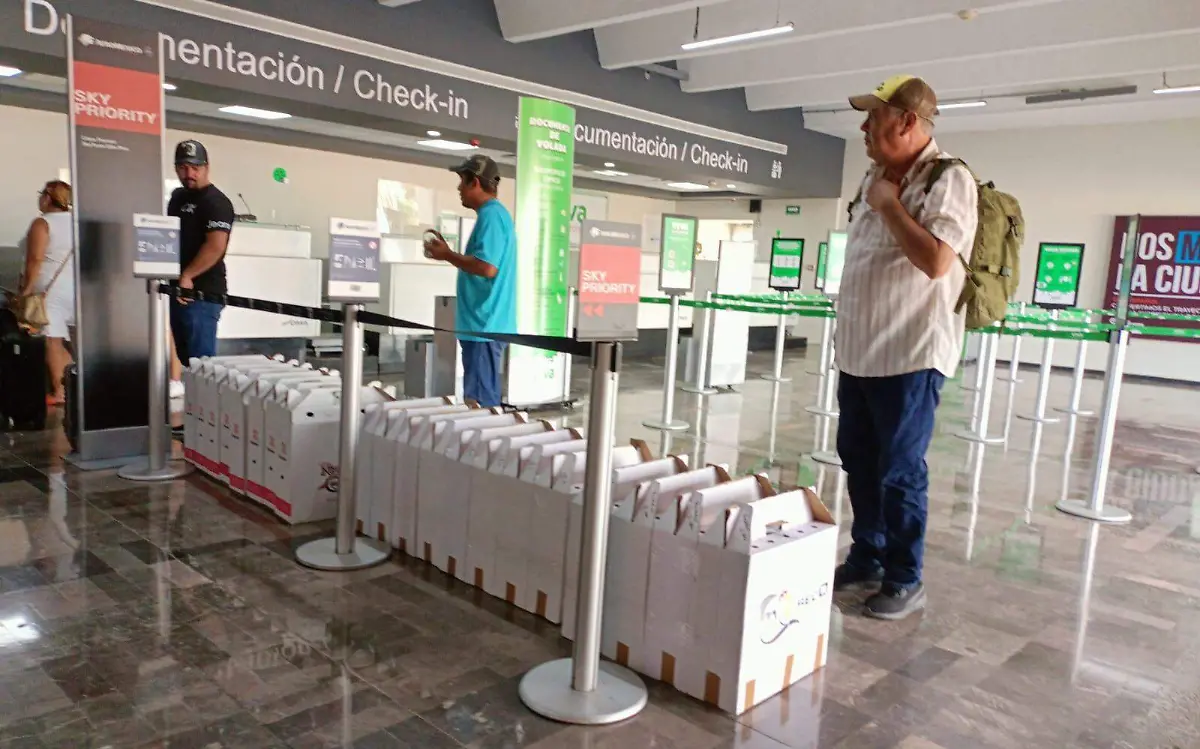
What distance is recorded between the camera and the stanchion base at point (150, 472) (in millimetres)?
3721

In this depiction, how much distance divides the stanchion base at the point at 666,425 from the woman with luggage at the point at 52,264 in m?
3.70

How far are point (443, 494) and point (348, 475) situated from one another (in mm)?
319

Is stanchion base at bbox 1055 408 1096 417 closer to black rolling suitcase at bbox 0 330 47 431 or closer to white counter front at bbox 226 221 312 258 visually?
white counter front at bbox 226 221 312 258

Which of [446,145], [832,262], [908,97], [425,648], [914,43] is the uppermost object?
[914,43]

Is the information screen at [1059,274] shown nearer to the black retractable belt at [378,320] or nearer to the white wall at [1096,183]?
the black retractable belt at [378,320]

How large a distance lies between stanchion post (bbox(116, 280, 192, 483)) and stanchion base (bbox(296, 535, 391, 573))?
122 centimetres

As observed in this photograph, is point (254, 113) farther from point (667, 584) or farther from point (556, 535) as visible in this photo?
point (667, 584)

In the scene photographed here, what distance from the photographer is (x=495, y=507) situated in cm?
259

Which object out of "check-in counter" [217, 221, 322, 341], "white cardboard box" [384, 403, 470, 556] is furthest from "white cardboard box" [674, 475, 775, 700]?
"check-in counter" [217, 221, 322, 341]

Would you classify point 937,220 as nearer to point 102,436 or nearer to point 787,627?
point 787,627

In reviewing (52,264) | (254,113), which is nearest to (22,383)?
(52,264)

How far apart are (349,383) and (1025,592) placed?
98.6 inches

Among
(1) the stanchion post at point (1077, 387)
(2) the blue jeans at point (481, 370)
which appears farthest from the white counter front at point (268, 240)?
(1) the stanchion post at point (1077, 387)

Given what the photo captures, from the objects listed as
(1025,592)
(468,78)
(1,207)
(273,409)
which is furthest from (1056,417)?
(1,207)
